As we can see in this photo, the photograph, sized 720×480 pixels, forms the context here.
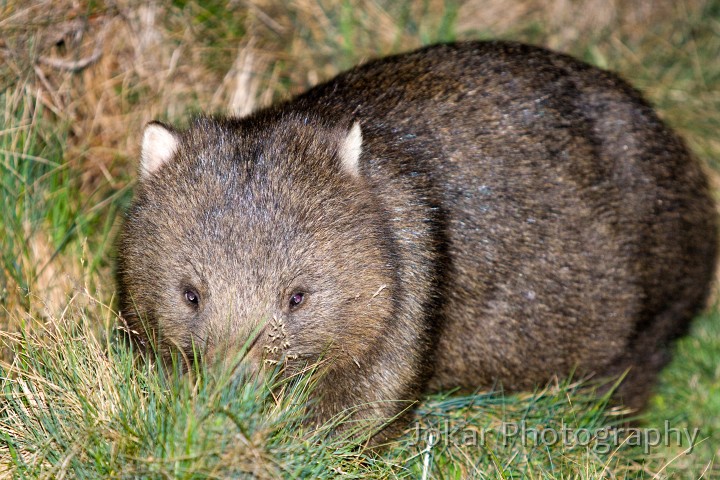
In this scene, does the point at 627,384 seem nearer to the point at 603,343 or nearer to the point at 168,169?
the point at 603,343

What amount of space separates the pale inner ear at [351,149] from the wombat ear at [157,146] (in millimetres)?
724

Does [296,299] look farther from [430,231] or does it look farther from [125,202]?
[125,202]

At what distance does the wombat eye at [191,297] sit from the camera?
373 cm

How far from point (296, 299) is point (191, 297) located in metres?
0.41

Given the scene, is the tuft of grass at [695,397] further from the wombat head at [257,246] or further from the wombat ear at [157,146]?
the wombat ear at [157,146]

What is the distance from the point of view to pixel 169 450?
349 centimetres

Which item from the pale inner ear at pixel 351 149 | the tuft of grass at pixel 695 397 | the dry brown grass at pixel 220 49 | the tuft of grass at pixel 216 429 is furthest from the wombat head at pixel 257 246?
the tuft of grass at pixel 695 397

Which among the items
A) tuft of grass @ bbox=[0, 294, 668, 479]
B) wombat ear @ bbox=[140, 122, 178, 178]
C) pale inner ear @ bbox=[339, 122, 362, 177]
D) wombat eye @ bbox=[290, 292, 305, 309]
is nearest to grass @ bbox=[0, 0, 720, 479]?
tuft of grass @ bbox=[0, 294, 668, 479]

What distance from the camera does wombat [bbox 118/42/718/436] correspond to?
3.74 metres

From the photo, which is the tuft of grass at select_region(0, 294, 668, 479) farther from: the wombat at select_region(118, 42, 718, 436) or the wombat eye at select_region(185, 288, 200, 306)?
the wombat eye at select_region(185, 288, 200, 306)

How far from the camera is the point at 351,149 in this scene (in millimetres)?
4008

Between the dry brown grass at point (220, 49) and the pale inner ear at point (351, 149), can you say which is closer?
the pale inner ear at point (351, 149)

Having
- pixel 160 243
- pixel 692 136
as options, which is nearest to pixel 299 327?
pixel 160 243

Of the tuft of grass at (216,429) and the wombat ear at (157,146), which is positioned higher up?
the wombat ear at (157,146)
